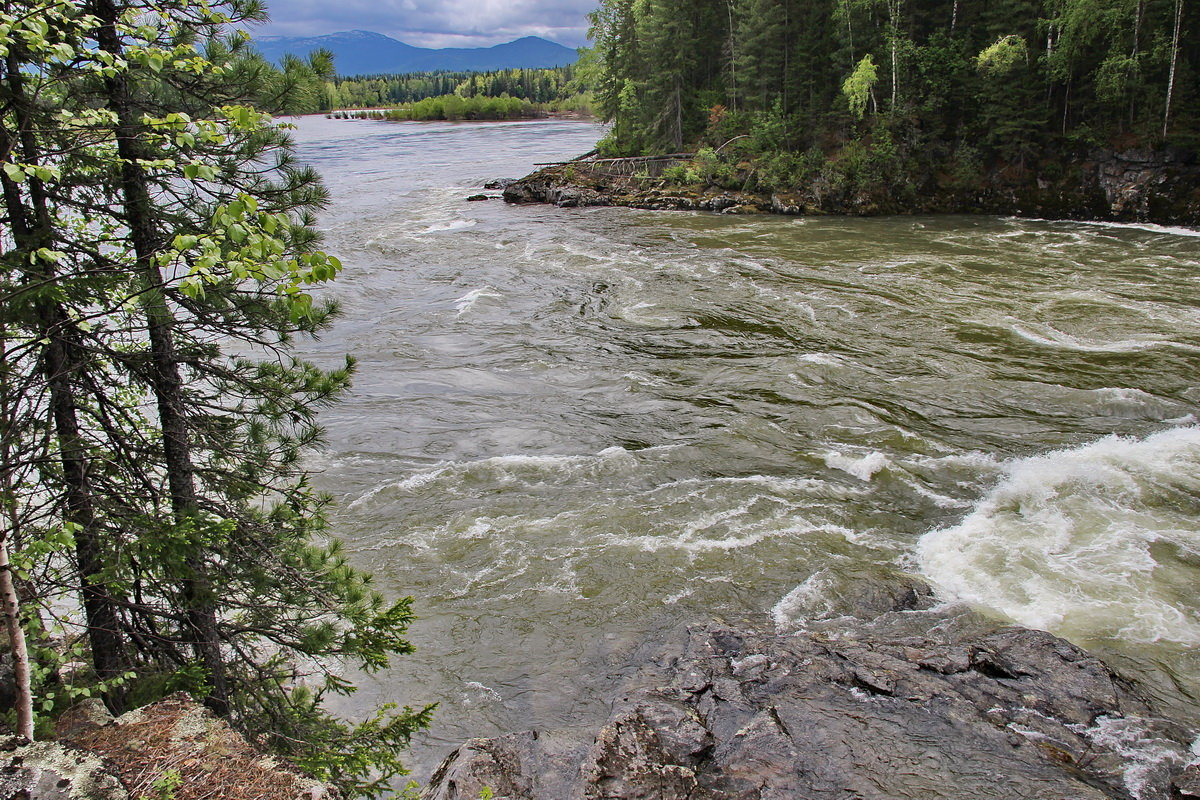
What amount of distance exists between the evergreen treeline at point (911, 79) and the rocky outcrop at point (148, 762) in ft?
128

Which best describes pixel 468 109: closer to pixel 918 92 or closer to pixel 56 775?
pixel 918 92

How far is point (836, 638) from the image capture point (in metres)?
7.80

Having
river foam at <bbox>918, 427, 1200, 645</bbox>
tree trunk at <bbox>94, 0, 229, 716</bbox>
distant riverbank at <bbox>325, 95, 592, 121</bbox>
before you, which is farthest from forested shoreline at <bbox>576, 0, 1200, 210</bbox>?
distant riverbank at <bbox>325, 95, 592, 121</bbox>

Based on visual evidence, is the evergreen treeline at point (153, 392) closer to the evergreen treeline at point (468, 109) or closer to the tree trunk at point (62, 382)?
the tree trunk at point (62, 382)

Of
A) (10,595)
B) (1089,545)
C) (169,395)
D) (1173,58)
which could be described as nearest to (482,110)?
(1173,58)

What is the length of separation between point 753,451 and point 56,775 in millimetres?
11029

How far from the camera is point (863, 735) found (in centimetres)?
604

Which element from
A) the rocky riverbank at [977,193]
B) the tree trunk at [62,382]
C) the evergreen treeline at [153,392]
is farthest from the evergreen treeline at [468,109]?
the tree trunk at [62,382]

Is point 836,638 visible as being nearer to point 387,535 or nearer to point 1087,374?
point 387,535

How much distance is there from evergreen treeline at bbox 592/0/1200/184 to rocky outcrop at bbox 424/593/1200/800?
33.4 m

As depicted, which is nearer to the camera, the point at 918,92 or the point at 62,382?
the point at 62,382

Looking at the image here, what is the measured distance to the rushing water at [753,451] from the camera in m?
8.68

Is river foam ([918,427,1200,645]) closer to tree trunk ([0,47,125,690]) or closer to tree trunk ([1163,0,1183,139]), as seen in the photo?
tree trunk ([0,47,125,690])

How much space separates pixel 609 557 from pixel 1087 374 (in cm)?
1234
